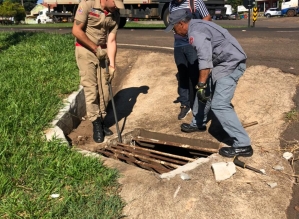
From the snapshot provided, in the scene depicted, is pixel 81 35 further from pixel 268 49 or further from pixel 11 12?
pixel 11 12

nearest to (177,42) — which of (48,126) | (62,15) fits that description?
(48,126)

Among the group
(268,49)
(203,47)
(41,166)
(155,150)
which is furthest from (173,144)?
(268,49)

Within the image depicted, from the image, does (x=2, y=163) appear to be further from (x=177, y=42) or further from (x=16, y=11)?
(x=16, y=11)

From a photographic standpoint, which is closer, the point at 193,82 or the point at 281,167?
the point at 281,167

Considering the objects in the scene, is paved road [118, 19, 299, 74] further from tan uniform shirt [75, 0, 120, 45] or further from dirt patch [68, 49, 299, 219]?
tan uniform shirt [75, 0, 120, 45]

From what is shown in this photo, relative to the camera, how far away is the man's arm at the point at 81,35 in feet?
→ 15.6

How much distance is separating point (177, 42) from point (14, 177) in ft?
9.52

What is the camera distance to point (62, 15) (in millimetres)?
23672

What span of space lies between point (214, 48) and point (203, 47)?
25cm

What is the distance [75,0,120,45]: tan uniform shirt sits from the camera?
4.73 m

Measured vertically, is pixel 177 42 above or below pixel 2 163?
above

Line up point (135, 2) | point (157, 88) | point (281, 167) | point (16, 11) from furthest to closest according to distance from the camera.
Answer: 1. point (16, 11)
2. point (135, 2)
3. point (157, 88)
4. point (281, 167)

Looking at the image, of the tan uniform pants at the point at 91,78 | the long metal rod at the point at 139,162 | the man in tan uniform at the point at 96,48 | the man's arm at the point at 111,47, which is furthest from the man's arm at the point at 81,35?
the long metal rod at the point at 139,162

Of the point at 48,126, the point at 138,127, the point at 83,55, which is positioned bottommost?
the point at 138,127
